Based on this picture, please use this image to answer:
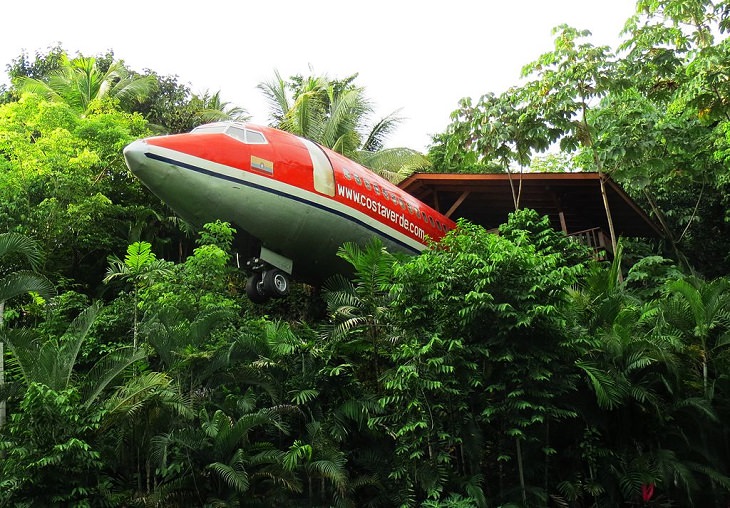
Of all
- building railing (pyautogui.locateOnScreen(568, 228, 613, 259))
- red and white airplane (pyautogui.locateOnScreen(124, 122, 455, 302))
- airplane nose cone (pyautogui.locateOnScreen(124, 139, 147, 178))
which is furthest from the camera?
building railing (pyautogui.locateOnScreen(568, 228, 613, 259))

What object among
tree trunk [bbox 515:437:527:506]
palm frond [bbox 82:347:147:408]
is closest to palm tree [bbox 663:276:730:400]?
tree trunk [bbox 515:437:527:506]

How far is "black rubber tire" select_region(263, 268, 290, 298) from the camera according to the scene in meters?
14.0

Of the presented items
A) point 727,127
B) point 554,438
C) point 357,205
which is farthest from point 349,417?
point 727,127

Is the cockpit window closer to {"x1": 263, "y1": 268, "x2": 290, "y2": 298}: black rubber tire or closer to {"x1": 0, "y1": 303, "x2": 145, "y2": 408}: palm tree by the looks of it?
{"x1": 263, "y1": 268, "x2": 290, "y2": 298}: black rubber tire

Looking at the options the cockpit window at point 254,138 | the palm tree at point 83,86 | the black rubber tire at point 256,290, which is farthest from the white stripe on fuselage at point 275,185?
the palm tree at point 83,86

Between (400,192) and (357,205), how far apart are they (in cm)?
251

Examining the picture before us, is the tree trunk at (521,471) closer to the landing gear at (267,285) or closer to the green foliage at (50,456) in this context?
the green foliage at (50,456)

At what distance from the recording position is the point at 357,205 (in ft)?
47.5

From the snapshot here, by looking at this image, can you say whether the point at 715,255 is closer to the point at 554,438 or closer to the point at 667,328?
the point at 667,328

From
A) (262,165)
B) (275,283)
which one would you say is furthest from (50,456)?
(262,165)

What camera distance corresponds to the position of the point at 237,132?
13.7 metres

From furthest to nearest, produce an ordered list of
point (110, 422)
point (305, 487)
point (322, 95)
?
point (322, 95), point (305, 487), point (110, 422)

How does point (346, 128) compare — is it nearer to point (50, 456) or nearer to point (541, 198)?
point (541, 198)

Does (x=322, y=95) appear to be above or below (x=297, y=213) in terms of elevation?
above
